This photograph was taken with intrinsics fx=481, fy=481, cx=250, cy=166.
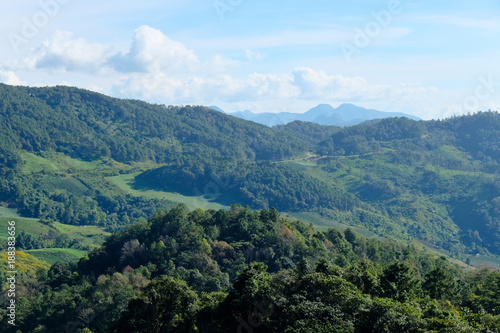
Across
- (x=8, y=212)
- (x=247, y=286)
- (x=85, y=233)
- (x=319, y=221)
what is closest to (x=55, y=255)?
(x=85, y=233)

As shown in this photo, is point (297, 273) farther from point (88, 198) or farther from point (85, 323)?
point (88, 198)

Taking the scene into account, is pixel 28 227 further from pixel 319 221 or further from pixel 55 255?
pixel 319 221

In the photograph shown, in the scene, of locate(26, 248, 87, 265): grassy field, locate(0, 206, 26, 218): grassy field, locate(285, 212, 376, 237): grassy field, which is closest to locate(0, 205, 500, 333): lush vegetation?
locate(26, 248, 87, 265): grassy field

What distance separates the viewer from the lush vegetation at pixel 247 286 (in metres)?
31.0

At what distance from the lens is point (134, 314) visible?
35.9m

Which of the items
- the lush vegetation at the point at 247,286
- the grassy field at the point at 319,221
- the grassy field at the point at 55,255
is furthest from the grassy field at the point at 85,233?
the lush vegetation at the point at 247,286

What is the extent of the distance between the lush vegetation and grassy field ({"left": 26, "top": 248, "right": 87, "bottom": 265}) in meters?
40.7

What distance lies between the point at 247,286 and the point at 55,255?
3784 inches

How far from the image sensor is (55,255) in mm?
117125

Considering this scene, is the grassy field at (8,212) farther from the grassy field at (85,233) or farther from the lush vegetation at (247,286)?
the lush vegetation at (247,286)

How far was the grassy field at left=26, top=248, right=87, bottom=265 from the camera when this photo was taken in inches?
4484

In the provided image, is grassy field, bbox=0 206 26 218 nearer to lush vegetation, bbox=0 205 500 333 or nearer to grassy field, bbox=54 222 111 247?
grassy field, bbox=54 222 111 247

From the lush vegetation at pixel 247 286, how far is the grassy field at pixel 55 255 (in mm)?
40742

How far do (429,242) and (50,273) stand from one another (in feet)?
477
